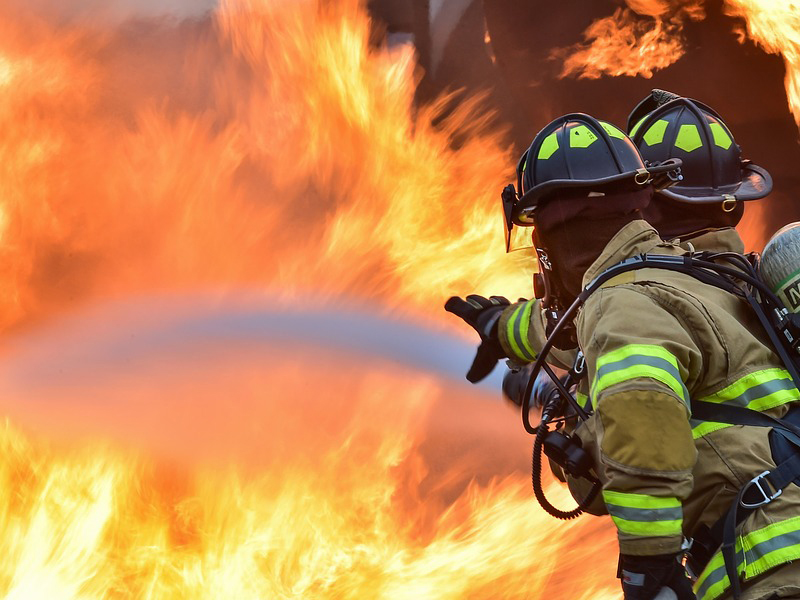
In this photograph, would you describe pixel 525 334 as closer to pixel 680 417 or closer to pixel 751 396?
pixel 751 396

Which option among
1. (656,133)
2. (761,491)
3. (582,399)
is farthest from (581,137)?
(761,491)

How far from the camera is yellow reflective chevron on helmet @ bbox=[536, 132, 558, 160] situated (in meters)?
2.55

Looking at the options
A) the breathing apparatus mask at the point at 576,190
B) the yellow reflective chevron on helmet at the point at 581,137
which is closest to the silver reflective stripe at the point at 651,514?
the breathing apparatus mask at the point at 576,190

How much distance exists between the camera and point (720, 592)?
2.00 meters

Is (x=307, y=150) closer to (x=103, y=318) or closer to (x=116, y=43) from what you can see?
(x=116, y=43)

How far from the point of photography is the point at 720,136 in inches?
134

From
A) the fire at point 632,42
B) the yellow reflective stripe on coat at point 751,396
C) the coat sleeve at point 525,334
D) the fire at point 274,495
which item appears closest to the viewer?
the yellow reflective stripe on coat at point 751,396

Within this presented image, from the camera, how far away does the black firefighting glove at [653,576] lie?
74.4 inches

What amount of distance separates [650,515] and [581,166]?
107 centimetres

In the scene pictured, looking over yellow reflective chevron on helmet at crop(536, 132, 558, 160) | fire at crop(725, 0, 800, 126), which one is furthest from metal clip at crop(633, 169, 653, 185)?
fire at crop(725, 0, 800, 126)

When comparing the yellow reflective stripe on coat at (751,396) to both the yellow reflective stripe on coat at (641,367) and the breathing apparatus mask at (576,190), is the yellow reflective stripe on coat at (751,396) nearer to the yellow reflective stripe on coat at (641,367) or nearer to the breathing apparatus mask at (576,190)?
the yellow reflective stripe on coat at (641,367)

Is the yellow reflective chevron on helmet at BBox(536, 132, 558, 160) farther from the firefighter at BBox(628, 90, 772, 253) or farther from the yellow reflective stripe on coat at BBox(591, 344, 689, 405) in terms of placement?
the yellow reflective stripe on coat at BBox(591, 344, 689, 405)

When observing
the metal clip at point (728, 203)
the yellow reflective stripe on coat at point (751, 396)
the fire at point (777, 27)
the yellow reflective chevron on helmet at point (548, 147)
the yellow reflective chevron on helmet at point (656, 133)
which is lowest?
the yellow reflective stripe on coat at point (751, 396)

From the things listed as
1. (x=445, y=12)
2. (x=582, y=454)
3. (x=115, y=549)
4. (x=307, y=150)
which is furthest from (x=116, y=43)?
(x=582, y=454)
